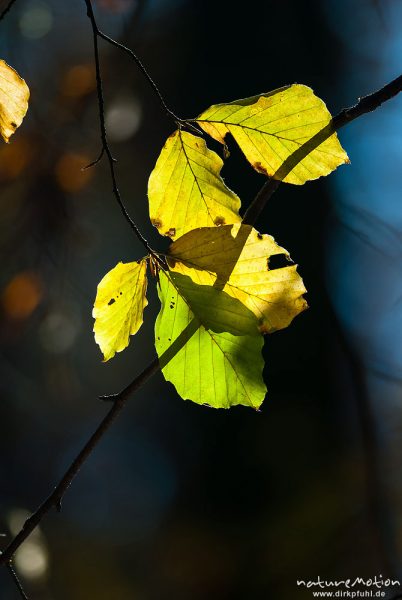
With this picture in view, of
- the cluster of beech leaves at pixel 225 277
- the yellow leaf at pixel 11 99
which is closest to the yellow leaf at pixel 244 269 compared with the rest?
the cluster of beech leaves at pixel 225 277

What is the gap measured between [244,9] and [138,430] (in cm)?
219

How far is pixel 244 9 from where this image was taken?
2928 millimetres

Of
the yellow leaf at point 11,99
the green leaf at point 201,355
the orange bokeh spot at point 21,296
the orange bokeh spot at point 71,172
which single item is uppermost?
the orange bokeh spot at point 71,172

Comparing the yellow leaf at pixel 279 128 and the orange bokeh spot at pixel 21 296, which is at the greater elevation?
the orange bokeh spot at pixel 21 296

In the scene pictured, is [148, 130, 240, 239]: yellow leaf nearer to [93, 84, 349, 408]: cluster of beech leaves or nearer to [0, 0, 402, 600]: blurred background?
[93, 84, 349, 408]: cluster of beech leaves

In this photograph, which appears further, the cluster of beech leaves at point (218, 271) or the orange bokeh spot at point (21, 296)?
the orange bokeh spot at point (21, 296)

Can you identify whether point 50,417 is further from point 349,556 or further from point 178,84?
point 178,84

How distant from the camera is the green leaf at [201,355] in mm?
494

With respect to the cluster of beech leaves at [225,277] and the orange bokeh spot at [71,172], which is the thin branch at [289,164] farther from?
the orange bokeh spot at [71,172]

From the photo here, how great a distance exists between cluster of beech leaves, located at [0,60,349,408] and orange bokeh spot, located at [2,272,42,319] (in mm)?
2380

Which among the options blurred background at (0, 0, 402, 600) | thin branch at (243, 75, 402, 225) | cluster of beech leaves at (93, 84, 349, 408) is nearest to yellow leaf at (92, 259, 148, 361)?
cluster of beech leaves at (93, 84, 349, 408)

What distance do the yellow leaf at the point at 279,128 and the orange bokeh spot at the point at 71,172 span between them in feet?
7.86

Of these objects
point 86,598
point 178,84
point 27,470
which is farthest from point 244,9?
point 86,598

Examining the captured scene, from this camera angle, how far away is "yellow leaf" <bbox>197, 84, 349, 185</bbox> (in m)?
0.49
